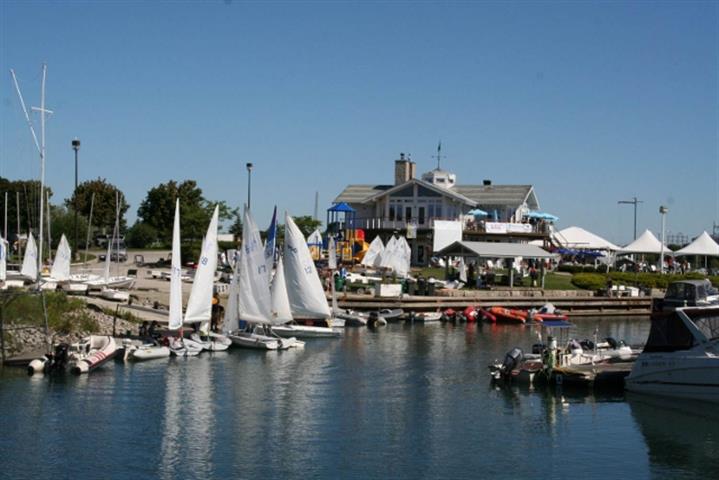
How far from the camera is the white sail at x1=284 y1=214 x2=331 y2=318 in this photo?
46.1 m

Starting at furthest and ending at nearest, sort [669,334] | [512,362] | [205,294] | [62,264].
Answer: [62,264], [205,294], [512,362], [669,334]

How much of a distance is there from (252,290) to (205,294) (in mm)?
2140

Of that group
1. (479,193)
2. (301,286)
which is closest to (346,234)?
(479,193)

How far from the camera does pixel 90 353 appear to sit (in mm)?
35469

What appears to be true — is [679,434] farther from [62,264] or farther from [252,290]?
[62,264]

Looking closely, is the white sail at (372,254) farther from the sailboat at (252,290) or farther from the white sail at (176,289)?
the white sail at (176,289)

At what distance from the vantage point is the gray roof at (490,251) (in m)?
64.7

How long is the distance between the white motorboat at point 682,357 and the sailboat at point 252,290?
1581cm

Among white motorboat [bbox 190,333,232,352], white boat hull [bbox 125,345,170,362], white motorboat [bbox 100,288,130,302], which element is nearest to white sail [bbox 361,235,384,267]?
white motorboat [bbox 100,288,130,302]

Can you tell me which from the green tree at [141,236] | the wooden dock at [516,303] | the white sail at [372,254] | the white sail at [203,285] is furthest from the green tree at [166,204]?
the white sail at [203,285]

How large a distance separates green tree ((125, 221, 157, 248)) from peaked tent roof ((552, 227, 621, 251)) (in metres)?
41.4

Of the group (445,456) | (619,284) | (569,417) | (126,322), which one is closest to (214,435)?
(445,456)

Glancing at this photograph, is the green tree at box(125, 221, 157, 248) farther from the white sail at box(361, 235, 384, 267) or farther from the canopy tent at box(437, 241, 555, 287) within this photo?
the canopy tent at box(437, 241, 555, 287)

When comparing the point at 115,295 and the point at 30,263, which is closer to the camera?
the point at 115,295
